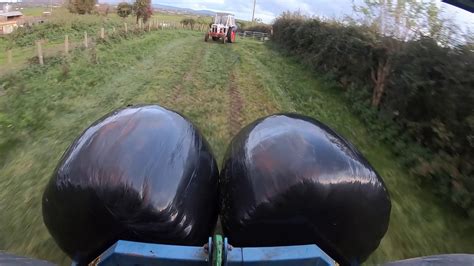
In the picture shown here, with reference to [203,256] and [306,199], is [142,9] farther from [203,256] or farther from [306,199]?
[203,256]

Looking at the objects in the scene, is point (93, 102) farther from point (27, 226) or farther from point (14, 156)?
point (27, 226)

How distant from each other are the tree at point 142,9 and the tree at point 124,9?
154 centimetres

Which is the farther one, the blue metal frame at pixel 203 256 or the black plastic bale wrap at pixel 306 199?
the black plastic bale wrap at pixel 306 199

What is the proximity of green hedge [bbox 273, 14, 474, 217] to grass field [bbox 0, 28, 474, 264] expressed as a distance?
0.24 metres

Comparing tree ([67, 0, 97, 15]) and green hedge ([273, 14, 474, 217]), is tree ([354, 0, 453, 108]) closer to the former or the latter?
green hedge ([273, 14, 474, 217])

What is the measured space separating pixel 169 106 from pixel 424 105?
13.7ft

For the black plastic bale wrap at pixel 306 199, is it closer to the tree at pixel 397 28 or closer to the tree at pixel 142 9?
the tree at pixel 397 28

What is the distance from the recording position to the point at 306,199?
220 centimetres

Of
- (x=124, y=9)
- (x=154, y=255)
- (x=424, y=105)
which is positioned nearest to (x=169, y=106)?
(x=424, y=105)

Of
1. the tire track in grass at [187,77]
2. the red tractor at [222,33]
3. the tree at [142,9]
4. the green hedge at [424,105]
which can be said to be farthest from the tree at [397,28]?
the tree at [142,9]

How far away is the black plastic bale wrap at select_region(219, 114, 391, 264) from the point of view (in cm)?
221

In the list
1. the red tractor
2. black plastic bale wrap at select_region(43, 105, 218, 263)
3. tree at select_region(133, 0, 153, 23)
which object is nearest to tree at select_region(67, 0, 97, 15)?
tree at select_region(133, 0, 153, 23)

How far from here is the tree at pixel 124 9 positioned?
116 ft

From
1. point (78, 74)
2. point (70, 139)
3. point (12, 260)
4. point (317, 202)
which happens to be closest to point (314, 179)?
point (317, 202)
